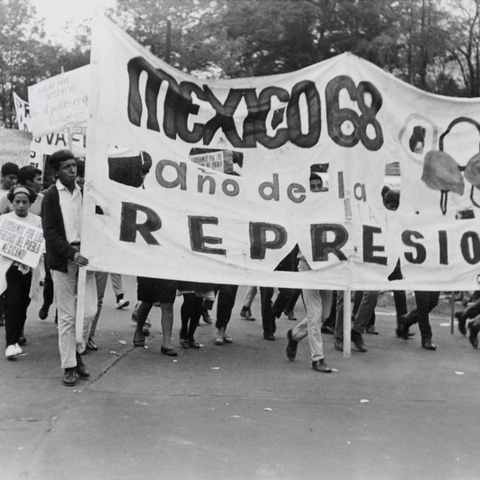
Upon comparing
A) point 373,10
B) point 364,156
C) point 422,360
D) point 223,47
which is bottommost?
point 422,360

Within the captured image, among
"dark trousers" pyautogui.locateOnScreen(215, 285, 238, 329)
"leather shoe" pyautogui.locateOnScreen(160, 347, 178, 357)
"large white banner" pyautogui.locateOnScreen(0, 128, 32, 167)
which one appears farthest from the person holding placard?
"large white banner" pyautogui.locateOnScreen(0, 128, 32, 167)

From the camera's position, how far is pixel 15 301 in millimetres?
7164

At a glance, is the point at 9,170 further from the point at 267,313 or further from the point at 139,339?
the point at 267,313

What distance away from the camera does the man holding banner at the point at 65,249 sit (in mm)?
6062

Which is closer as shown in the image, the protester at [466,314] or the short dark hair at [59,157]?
the short dark hair at [59,157]

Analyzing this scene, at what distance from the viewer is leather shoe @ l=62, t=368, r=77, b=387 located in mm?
6051

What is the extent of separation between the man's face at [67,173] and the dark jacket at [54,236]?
4.1 inches

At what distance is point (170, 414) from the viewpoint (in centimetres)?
535

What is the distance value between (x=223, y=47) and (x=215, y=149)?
19.9 m

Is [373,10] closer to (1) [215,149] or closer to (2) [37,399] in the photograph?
(1) [215,149]

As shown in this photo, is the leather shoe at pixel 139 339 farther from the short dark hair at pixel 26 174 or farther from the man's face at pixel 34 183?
the short dark hair at pixel 26 174

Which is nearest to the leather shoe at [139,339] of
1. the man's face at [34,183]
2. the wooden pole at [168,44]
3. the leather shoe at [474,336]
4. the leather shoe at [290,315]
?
the man's face at [34,183]

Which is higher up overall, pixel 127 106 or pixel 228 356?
pixel 127 106

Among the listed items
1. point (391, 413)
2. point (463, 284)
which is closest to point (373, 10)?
point (463, 284)
